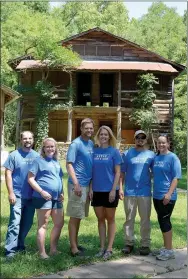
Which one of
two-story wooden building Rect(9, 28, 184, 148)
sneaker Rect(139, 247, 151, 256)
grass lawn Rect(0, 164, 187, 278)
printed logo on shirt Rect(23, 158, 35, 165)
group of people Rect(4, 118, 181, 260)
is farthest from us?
two-story wooden building Rect(9, 28, 184, 148)

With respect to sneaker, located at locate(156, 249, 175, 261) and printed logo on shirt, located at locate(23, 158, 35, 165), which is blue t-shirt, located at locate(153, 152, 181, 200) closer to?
Answer: sneaker, located at locate(156, 249, 175, 261)

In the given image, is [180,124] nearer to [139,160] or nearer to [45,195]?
[139,160]

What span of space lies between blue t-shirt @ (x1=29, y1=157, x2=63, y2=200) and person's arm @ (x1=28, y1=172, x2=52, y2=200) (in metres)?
0.05

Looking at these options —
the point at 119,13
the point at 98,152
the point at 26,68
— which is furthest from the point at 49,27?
the point at 98,152

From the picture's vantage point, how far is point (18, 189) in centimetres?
473

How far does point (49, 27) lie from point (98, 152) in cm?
2325

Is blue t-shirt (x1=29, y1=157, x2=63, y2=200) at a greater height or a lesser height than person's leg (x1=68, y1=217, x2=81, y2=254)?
greater

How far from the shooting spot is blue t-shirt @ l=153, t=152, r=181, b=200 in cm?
481

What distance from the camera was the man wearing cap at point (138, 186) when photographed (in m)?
4.98

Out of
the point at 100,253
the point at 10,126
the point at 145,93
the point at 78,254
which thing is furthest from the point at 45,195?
the point at 10,126

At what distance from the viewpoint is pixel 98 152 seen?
4.86m

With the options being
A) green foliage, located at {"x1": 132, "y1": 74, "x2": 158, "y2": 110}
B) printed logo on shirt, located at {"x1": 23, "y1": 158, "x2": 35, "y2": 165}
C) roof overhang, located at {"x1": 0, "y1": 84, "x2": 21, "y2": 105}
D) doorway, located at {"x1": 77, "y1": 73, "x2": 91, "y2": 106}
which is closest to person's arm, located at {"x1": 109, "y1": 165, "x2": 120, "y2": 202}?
printed logo on shirt, located at {"x1": 23, "y1": 158, "x2": 35, "y2": 165}

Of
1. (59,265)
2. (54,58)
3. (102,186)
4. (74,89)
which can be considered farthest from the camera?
(74,89)

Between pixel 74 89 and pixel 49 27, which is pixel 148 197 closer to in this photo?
pixel 74 89
